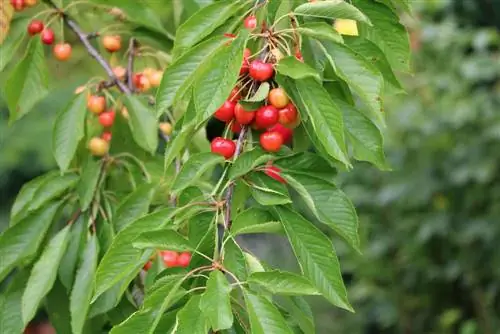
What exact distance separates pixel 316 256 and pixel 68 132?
0.65 meters

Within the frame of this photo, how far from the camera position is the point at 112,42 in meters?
1.82

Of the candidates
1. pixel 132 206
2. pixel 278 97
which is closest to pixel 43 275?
pixel 132 206

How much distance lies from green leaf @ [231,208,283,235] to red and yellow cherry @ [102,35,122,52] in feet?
2.58

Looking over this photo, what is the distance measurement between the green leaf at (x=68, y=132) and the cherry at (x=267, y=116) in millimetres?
497

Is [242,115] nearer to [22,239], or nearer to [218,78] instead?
[218,78]

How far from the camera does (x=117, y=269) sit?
120cm

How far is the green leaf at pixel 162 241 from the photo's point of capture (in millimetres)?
1103

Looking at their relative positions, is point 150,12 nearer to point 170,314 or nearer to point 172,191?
point 172,191

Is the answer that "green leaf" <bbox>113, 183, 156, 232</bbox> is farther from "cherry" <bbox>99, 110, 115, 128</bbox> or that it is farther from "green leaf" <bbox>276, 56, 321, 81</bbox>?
"green leaf" <bbox>276, 56, 321, 81</bbox>

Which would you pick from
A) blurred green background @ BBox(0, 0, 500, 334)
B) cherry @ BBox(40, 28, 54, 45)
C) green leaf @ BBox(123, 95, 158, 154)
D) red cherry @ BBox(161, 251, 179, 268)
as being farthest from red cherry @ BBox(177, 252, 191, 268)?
blurred green background @ BBox(0, 0, 500, 334)

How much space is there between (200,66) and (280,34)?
130 millimetres

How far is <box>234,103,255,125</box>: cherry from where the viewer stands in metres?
1.21

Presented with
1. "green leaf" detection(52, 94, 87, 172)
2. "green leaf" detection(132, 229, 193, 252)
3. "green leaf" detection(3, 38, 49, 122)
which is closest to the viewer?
"green leaf" detection(132, 229, 193, 252)

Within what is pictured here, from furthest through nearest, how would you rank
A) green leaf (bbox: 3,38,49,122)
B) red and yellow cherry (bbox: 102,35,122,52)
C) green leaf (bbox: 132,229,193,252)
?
1. red and yellow cherry (bbox: 102,35,122,52)
2. green leaf (bbox: 3,38,49,122)
3. green leaf (bbox: 132,229,193,252)
